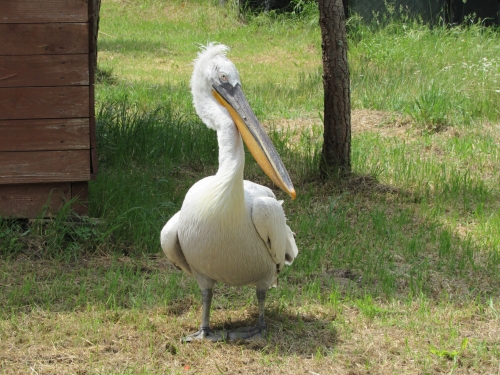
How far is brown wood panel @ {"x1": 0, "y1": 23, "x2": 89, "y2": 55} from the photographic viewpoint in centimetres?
486

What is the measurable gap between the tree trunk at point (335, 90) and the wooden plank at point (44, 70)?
232 cm

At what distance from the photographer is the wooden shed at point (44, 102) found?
4887 mm

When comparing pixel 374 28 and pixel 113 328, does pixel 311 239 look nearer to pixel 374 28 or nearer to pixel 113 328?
pixel 113 328

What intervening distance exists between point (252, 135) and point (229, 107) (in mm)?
208

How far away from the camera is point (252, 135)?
3635mm

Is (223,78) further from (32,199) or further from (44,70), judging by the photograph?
(32,199)

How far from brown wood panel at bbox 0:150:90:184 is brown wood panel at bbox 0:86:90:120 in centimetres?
28

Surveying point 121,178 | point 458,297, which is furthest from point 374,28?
point 458,297

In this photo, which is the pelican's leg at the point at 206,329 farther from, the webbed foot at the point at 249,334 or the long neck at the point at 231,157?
the long neck at the point at 231,157

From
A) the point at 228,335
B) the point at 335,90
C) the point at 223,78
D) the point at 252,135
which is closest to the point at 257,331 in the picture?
the point at 228,335

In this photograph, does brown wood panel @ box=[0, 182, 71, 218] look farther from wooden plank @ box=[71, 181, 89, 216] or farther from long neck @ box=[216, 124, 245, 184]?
long neck @ box=[216, 124, 245, 184]

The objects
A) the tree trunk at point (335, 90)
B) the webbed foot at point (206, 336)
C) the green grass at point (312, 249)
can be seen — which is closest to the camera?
the green grass at point (312, 249)

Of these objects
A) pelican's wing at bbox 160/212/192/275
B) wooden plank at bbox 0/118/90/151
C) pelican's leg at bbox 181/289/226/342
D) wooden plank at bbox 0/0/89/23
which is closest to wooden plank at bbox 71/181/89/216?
wooden plank at bbox 0/118/90/151

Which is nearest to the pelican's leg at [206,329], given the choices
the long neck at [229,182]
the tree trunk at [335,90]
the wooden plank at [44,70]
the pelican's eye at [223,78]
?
the long neck at [229,182]
